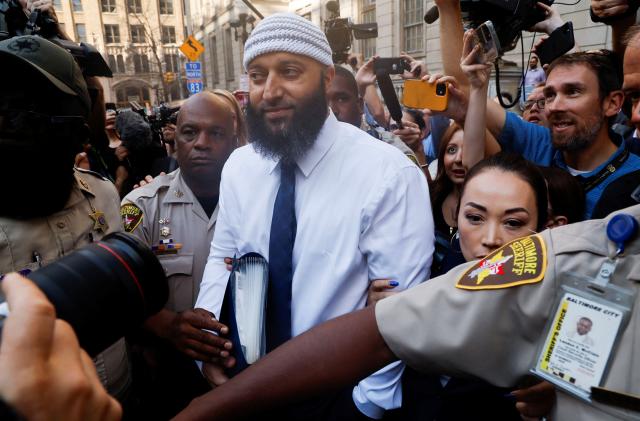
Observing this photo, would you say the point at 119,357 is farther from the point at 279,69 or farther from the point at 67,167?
the point at 279,69

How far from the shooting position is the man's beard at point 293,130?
6.02 ft

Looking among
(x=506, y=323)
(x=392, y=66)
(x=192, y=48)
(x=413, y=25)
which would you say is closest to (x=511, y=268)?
(x=506, y=323)

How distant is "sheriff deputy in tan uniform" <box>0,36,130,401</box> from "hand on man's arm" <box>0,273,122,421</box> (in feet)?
3.12

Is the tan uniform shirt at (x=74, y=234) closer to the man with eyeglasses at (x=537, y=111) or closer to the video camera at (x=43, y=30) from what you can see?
the video camera at (x=43, y=30)

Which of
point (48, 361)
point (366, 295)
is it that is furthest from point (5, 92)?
point (366, 295)

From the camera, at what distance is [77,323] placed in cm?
74

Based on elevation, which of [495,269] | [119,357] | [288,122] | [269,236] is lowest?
[119,357]

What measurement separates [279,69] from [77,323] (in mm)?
1431

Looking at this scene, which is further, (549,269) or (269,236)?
(269,236)

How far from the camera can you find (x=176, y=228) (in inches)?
90.6

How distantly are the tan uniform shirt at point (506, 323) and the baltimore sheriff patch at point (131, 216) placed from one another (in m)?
1.60

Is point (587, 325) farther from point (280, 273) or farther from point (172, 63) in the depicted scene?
point (172, 63)

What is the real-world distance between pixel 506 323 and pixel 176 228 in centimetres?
185

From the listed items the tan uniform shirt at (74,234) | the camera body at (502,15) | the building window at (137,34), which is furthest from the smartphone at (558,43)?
the building window at (137,34)
